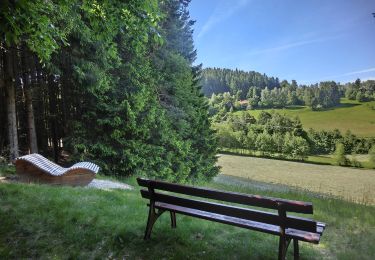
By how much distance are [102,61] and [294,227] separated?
10883 mm

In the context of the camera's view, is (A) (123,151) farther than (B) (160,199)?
Yes

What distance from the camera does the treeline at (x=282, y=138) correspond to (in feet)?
248

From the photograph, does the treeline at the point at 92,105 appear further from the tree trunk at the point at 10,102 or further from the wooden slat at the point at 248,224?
the wooden slat at the point at 248,224

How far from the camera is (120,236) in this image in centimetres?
431

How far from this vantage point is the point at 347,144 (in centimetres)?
7531

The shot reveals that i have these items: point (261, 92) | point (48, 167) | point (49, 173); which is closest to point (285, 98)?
point (261, 92)

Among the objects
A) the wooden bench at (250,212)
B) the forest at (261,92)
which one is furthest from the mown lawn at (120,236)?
the forest at (261,92)

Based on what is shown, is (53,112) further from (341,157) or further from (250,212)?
(341,157)

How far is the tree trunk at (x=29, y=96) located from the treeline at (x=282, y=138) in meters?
58.2

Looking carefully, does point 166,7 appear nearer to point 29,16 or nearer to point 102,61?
point 102,61

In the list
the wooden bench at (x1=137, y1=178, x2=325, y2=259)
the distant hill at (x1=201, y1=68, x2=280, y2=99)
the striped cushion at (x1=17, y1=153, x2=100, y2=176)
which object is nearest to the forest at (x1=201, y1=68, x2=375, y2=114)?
the distant hill at (x1=201, y1=68, x2=280, y2=99)

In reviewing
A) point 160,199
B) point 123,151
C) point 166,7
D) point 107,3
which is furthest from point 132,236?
point 166,7

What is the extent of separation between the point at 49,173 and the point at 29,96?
499 cm

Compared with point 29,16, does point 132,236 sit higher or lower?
lower
